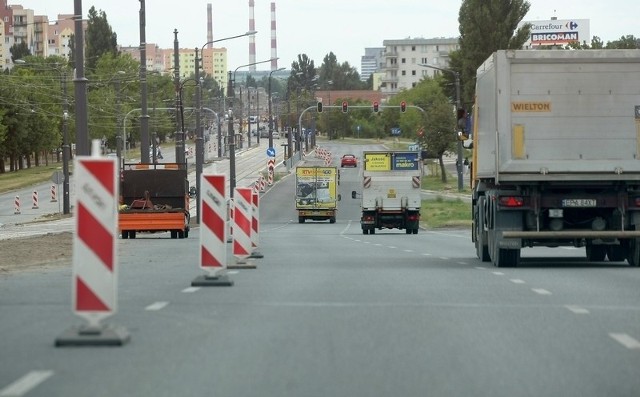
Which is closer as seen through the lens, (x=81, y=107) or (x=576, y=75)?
(x=576, y=75)

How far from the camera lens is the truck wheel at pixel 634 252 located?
21.9m

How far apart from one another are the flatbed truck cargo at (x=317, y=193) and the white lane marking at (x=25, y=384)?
66444mm

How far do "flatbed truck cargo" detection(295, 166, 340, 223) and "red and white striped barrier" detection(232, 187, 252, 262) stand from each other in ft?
175

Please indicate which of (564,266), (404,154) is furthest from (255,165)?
(564,266)

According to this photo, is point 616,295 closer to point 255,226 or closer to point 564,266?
point 564,266

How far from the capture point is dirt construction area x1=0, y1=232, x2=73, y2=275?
2359cm

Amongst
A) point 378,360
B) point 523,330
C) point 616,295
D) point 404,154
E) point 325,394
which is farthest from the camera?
point 404,154

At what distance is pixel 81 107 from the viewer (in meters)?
32.4

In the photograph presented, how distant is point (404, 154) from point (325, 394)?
49669mm

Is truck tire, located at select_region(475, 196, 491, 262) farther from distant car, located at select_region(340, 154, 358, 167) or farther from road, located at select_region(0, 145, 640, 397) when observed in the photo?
distant car, located at select_region(340, 154, 358, 167)

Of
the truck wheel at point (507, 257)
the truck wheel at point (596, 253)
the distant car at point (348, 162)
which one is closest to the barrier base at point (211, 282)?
the truck wheel at point (507, 257)

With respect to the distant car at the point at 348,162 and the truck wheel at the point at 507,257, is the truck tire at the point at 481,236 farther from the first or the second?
the distant car at the point at 348,162

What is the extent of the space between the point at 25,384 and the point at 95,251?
6.95ft

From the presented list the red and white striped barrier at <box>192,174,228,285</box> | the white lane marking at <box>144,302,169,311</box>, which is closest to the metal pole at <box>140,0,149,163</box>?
the red and white striped barrier at <box>192,174,228,285</box>
